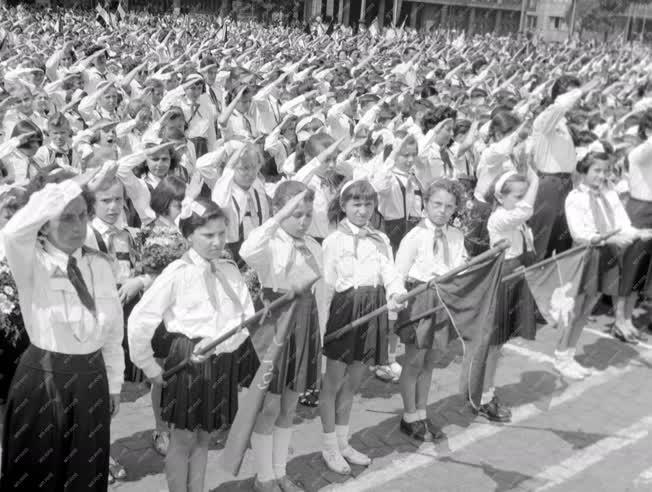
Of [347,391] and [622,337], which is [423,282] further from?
[622,337]

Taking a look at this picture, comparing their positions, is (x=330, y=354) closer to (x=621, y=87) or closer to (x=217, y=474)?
(x=217, y=474)

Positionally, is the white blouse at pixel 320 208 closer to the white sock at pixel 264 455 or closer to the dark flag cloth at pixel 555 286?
the dark flag cloth at pixel 555 286

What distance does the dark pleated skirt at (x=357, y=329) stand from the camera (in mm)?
5000

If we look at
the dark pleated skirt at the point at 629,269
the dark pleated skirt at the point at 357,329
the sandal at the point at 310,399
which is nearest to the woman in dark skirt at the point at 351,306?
the dark pleated skirt at the point at 357,329

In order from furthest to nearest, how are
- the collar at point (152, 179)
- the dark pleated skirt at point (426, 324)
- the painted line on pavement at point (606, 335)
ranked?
the painted line on pavement at point (606, 335), the collar at point (152, 179), the dark pleated skirt at point (426, 324)

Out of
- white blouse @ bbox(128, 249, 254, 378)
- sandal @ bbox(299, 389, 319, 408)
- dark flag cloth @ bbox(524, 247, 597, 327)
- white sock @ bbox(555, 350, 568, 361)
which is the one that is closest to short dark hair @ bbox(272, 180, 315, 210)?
white blouse @ bbox(128, 249, 254, 378)

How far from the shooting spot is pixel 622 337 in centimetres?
762

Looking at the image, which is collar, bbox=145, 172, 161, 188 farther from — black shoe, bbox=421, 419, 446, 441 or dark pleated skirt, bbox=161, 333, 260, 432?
black shoe, bbox=421, 419, 446, 441

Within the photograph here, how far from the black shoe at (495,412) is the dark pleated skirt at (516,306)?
446 millimetres

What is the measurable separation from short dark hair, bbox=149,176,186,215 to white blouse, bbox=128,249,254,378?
105cm

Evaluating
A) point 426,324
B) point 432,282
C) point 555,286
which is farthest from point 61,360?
point 555,286

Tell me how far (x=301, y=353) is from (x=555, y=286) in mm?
2222

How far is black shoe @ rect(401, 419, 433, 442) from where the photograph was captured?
17.9ft

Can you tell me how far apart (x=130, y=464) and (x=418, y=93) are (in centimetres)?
829
